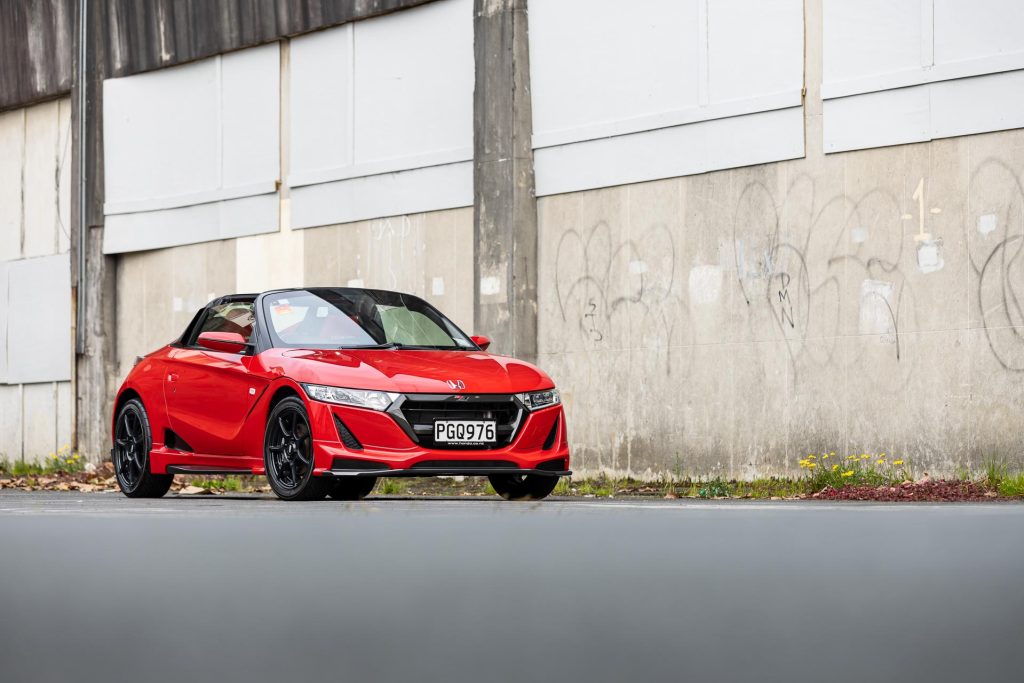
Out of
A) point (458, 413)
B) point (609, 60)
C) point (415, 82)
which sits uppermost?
point (415, 82)

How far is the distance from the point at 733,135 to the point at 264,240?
735 cm

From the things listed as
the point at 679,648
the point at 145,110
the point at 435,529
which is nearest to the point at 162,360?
the point at 435,529

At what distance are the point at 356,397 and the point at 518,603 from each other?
6.36 meters

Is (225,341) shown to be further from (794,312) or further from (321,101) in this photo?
(321,101)

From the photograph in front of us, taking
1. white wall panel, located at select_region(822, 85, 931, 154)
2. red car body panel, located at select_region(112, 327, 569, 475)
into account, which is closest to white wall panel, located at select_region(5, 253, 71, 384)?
red car body panel, located at select_region(112, 327, 569, 475)

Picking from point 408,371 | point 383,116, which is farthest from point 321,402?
point 383,116

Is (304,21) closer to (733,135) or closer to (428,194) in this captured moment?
(428,194)

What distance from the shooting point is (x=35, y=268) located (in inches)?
902

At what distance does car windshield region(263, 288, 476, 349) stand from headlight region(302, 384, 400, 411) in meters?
0.89

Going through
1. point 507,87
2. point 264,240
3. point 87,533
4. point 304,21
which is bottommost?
point 87,533

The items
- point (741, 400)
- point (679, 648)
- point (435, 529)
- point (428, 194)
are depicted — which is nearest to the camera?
point (679, 648)

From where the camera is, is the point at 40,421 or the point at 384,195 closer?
the point at 384,195

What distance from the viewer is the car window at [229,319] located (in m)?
11.2

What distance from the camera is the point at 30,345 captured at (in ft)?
74.8
